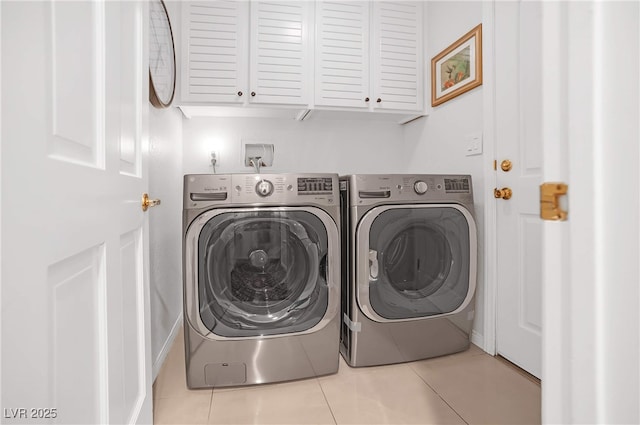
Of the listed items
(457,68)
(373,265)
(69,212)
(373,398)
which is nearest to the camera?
(69,212)

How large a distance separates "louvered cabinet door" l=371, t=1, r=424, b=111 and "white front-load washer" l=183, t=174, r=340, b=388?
1072 millimetres

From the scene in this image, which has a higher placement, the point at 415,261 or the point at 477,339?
the point at 415,261

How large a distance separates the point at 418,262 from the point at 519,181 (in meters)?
0.64

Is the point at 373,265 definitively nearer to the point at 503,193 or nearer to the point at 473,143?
the point at 503,193

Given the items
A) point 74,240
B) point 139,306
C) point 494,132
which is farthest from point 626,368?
point 494,132

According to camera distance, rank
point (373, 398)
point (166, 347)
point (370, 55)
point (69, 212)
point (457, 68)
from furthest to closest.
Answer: point (370, 55)
point (457, 68)
point (166, 347)
point (373, 398)
point (69, 212)

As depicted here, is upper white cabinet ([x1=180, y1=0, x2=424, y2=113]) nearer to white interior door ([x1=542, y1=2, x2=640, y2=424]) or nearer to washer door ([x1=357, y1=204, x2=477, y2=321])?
washer door ([x1=357, y1=204, x2=477, y2=321])

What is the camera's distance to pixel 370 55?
227cm

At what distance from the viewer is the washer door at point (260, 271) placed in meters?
1.46

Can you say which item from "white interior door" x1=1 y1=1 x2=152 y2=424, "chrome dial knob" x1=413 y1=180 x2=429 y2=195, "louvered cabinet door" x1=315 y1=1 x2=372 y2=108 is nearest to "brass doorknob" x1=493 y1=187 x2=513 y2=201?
"chrome dial knob" x1=413 y1=180 x2=429 y2=195

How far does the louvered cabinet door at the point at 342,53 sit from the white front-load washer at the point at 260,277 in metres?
0.89

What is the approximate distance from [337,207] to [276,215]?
296mm

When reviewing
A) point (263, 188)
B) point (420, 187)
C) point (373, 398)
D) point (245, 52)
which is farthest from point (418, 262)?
point (245, 52)

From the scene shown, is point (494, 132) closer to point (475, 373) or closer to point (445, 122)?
point (445, 122)
